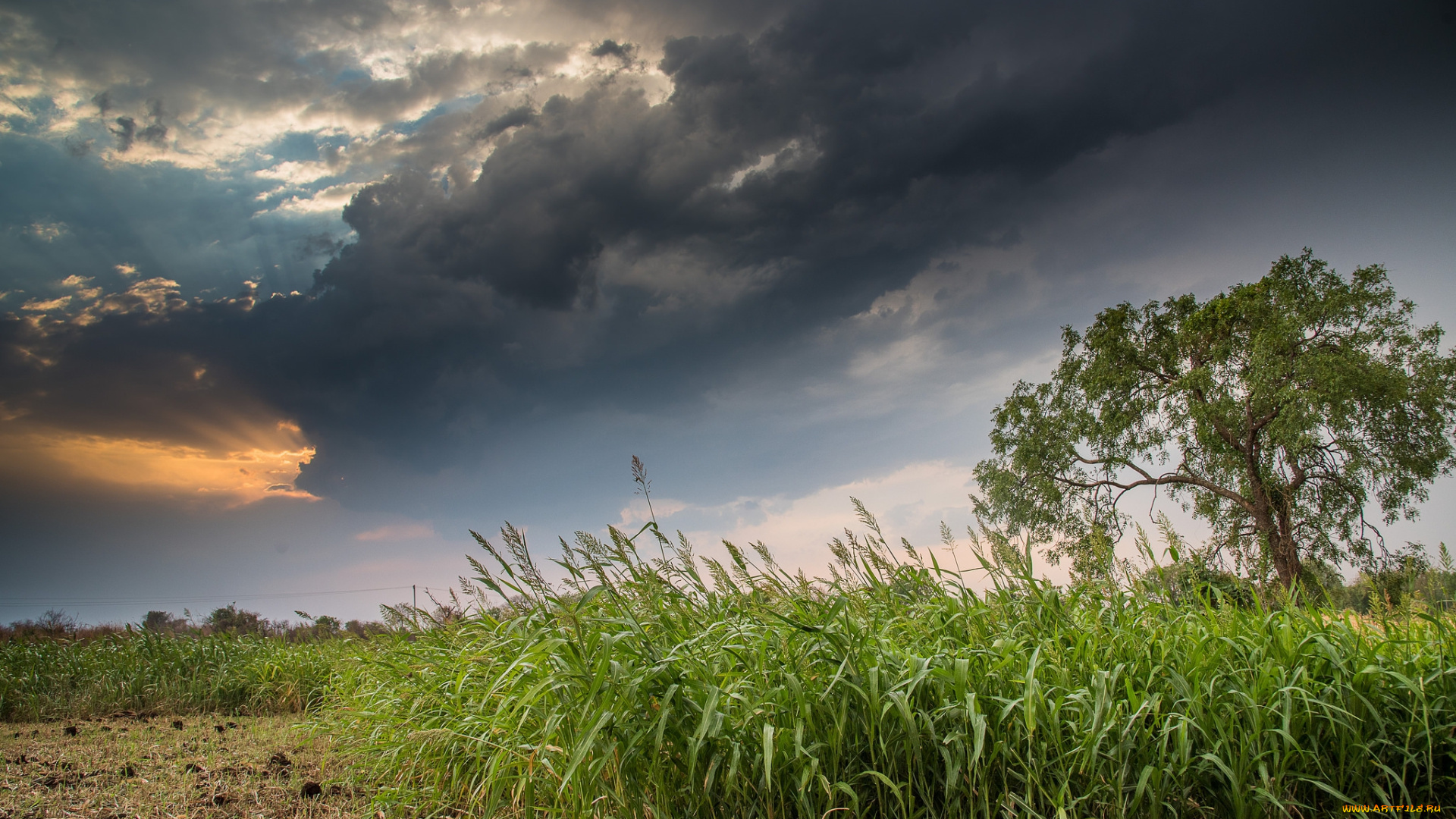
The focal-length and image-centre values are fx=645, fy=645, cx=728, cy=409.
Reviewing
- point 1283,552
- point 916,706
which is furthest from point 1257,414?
point 916,706

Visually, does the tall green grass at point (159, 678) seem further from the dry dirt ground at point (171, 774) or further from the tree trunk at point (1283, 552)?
the tree trunk at point (1283, 552)

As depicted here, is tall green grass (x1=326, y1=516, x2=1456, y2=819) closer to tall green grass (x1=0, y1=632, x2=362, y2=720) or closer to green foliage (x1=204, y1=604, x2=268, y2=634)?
tall green grass (x1=0, y1=632, x2=362, y2=720)

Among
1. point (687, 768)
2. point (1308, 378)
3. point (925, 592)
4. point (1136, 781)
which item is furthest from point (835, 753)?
point (1308, 378)

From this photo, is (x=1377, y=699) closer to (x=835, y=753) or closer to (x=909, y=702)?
(x=909, y=702)

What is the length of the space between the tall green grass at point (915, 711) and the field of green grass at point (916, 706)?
0.05ft

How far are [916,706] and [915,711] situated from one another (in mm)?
19

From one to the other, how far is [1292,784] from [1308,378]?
2042cm

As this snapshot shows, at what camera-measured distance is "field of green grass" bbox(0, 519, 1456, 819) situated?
2.38 meters

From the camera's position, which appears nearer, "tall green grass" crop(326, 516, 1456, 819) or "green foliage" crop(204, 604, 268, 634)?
"tall green grass" crop(326, 516, 1456, 819)

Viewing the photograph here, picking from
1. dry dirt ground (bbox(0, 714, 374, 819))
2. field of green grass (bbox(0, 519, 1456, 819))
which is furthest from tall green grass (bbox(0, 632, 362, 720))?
field of green grass (bbox(0, 519, 1456, 819))

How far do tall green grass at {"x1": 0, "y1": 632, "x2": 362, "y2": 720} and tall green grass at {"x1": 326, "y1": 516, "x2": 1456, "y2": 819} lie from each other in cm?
511

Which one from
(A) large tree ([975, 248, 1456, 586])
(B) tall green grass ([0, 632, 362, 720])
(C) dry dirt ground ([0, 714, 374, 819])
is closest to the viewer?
(C) dry dirt ground ([0, 714, 374, 819])

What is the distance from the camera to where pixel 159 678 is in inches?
301

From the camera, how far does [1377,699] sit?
295 centimetres
